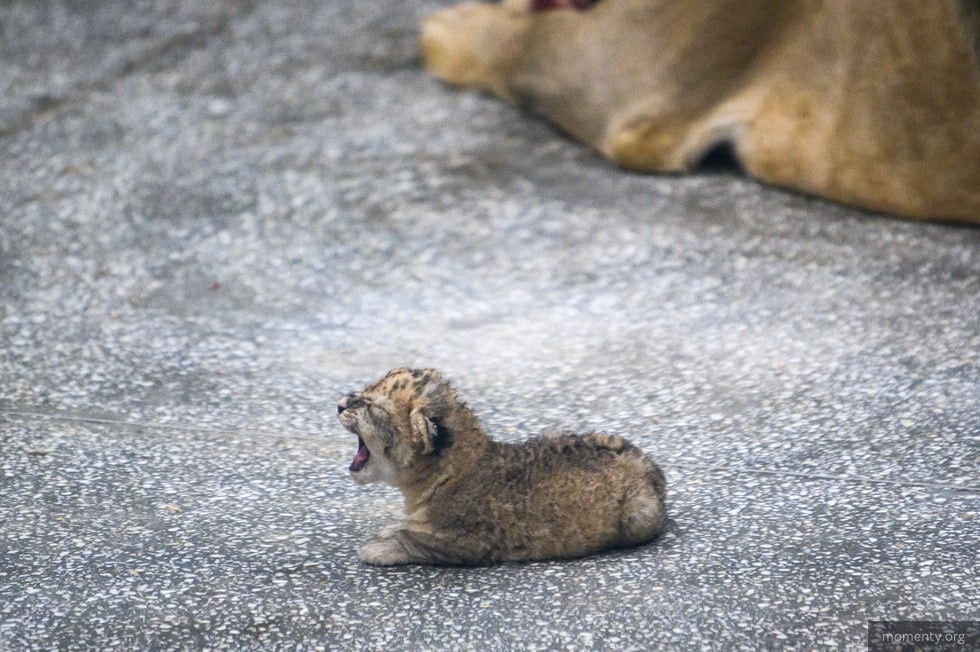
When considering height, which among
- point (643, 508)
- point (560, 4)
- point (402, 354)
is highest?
point (560, 4)

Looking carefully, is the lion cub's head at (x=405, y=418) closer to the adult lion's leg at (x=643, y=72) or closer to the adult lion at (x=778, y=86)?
the adult lion at (x=778, y=86)

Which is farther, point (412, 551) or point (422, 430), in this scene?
point (412, 551)

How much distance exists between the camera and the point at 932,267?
565 centimetres

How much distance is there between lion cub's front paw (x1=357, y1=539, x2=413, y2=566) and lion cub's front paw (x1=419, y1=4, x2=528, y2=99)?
14.4 ft

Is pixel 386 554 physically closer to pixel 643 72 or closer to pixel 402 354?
pixel 402 354

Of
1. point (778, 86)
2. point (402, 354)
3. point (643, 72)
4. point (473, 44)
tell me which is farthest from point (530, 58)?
point (402, 354)

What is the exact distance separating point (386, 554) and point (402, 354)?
65.9 inches

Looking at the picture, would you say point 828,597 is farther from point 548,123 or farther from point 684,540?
point 548,123

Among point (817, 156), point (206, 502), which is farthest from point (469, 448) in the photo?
point (817, 156)

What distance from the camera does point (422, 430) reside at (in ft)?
11.4

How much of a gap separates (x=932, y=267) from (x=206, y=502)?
329 cm

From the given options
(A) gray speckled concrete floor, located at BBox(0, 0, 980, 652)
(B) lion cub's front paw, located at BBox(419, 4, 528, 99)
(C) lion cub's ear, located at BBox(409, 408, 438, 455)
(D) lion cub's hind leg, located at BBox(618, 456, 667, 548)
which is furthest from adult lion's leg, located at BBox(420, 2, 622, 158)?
(C) lion cub's ear, located at BBox(409, 408, 438, 455)

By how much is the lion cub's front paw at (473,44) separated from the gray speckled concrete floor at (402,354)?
18 cm

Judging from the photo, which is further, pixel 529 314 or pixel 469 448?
pixel 529 314
